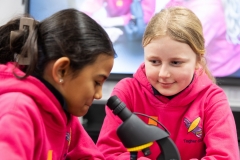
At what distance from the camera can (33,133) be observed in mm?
683

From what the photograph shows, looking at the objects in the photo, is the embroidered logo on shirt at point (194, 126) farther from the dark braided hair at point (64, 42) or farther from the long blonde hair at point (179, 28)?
the dark braided hair at point (64, 42)

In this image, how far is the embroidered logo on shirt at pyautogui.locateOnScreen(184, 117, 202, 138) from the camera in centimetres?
101

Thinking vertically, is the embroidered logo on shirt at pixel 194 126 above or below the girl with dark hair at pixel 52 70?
below

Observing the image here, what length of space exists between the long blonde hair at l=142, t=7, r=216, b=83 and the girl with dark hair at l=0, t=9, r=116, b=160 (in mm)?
222

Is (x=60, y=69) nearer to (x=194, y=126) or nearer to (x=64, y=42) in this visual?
(x=64, y=42)

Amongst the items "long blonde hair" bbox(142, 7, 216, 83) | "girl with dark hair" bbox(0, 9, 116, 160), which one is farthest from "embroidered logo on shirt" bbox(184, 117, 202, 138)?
"girl with dark hair" bbox(0, 9, 116, 160)

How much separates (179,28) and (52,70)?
39 centimetres

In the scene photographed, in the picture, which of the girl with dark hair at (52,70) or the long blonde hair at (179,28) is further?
the long blonde hair at (179,28)

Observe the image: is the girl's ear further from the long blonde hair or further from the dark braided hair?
the long blonde hair

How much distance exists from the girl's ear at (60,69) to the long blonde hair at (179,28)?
Answer: 313 mm

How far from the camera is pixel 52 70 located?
0.75 meters

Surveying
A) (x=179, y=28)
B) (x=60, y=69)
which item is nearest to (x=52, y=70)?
(x=60, y=69)

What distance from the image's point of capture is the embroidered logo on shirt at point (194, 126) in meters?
1.01

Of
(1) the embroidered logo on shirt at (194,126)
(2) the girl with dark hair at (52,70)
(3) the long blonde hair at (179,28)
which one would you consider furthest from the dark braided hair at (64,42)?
(1) the embroidered logo on shirt at (194,126)
